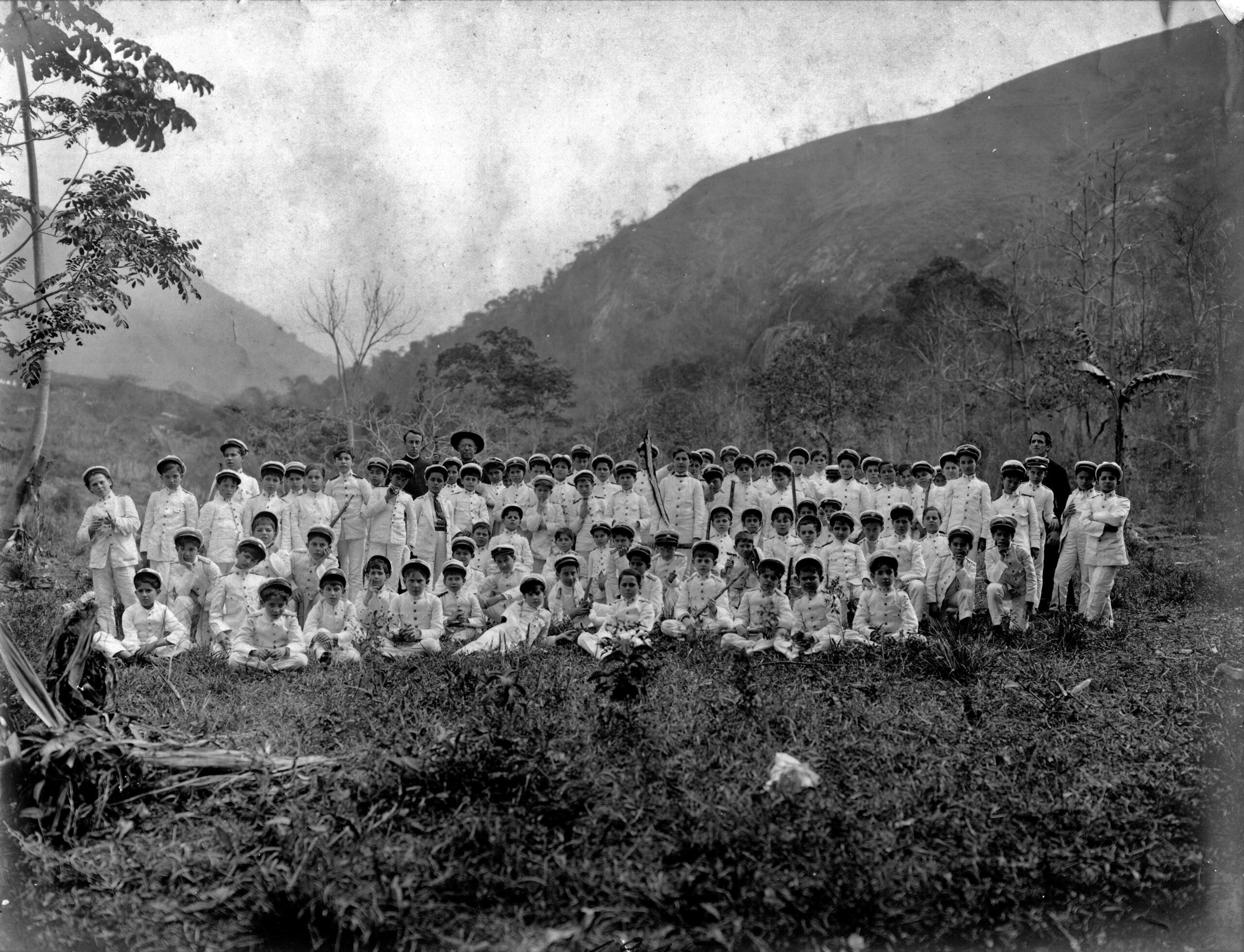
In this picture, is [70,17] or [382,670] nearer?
[382,670]

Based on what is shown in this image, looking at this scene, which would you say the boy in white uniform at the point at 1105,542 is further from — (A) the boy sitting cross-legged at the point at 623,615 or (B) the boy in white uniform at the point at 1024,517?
(A) the boy sitting cross-legged at the point at 623,615

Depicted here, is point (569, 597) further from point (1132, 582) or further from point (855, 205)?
point (855, 205)

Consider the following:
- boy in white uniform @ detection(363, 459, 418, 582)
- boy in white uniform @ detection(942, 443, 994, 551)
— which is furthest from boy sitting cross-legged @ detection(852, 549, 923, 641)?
boy in white uniform @ detection(363, 459, 418, 582)

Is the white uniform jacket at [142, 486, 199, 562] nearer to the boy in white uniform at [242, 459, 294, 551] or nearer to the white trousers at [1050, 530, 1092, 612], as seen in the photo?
the boy in white uniform at [242, 459, 294, 551]

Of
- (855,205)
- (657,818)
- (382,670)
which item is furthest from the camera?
(855,205)

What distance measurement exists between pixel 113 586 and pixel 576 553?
171 inches

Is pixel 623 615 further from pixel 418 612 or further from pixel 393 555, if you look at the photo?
pixel 393 555

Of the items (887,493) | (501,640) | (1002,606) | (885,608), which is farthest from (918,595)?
(501,640)

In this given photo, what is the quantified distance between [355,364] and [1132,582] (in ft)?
64.0

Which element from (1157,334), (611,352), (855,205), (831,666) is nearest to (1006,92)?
(855,205)

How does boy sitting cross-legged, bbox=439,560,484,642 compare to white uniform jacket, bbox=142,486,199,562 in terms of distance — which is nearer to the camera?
boy sitting cross-legged, bbox=439,560,484,642

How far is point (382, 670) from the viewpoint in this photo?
693cm

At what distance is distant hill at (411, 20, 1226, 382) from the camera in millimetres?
55531

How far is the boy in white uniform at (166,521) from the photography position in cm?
925
